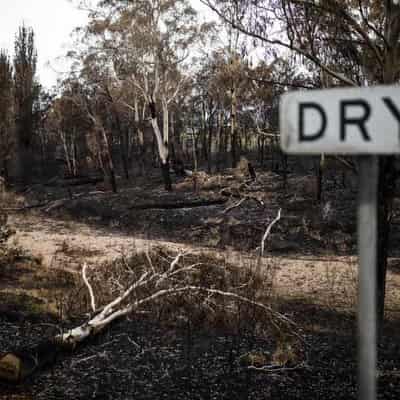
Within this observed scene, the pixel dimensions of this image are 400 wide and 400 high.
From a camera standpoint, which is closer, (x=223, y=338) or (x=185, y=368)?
(x=185, y=368)

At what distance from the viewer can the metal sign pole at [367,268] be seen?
1.25 metres

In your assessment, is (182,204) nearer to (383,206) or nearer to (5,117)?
(5,117)

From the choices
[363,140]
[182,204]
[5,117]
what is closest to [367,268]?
[363,140]

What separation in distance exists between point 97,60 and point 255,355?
21.4 m

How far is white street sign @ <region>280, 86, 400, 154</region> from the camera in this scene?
1.22 m

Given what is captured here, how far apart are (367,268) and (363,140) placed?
37 cm

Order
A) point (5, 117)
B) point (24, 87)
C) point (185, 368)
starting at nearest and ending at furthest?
point (185, 368)
point (5, 117)
point (24, 87)

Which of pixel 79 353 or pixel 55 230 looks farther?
pixel 55 230

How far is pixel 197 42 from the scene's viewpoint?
74.2ft

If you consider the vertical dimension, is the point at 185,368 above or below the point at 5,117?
below

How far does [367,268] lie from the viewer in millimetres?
1244

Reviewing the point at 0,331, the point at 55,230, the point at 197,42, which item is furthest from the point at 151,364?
the point at 197,42

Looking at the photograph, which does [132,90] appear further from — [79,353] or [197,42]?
[79,353]

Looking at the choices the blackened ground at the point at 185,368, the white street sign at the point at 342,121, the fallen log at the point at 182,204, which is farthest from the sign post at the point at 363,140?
the fallen log at the point at 182,204
